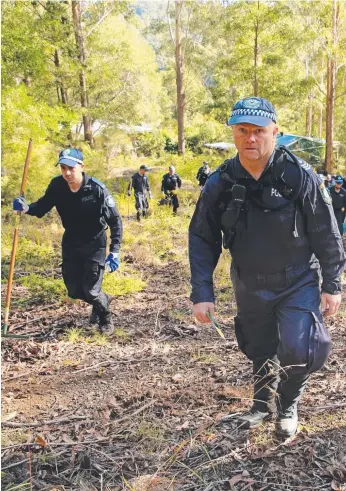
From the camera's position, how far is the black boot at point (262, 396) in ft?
9.53

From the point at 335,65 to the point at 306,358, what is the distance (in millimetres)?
19630

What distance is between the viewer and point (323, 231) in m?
2.55

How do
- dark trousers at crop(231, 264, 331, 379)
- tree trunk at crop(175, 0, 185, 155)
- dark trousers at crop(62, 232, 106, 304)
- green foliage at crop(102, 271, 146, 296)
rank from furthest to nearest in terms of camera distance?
tree trunk at crop(175, 0, 185, 155)
green foliage at crop(102, 271, 146, 296)
dark trousers at crop(62, 232, 106, 304)
dark trousers at crop(231, 264, 331, 379)

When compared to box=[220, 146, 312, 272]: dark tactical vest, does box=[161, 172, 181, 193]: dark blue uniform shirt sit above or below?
above

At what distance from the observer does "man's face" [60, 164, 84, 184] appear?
14.3ft

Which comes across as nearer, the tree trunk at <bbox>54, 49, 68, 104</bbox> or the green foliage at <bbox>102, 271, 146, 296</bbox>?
the green foliage at <bbox>102, 271, 146, 296</bbox>

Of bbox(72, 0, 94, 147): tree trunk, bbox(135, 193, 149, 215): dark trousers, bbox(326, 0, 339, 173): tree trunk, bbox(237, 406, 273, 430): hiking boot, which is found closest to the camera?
bbox(237, 406, 273, 430): hiking boot

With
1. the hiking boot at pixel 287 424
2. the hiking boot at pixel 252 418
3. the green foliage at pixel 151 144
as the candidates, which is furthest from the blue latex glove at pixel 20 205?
the green foliage at pixel 151 144

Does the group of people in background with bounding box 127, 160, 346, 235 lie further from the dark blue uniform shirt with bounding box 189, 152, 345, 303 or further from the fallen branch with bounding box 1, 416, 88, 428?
the fallen branch with bounding box 1, 416, 88, 428

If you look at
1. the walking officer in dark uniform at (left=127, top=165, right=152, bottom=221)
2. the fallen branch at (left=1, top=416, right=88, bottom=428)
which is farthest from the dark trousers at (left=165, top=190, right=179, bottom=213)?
the fallen branch at (left=1, top=416, right=88, bottom=428)

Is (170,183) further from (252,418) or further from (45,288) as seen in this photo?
(252,418)

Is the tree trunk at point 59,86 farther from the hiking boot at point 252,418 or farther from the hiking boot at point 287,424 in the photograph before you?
the hiking boot at point 287,424

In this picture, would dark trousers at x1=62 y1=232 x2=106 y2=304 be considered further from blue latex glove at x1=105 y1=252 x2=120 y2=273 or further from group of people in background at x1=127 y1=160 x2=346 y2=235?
group of people in background at x1=127 y1=160 x2=346 y2=235

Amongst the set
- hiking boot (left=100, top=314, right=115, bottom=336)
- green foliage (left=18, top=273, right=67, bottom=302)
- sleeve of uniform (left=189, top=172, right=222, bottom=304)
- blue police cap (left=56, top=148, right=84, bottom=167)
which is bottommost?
hiking boot (left=100, top=314, right=115, bottom=336)
